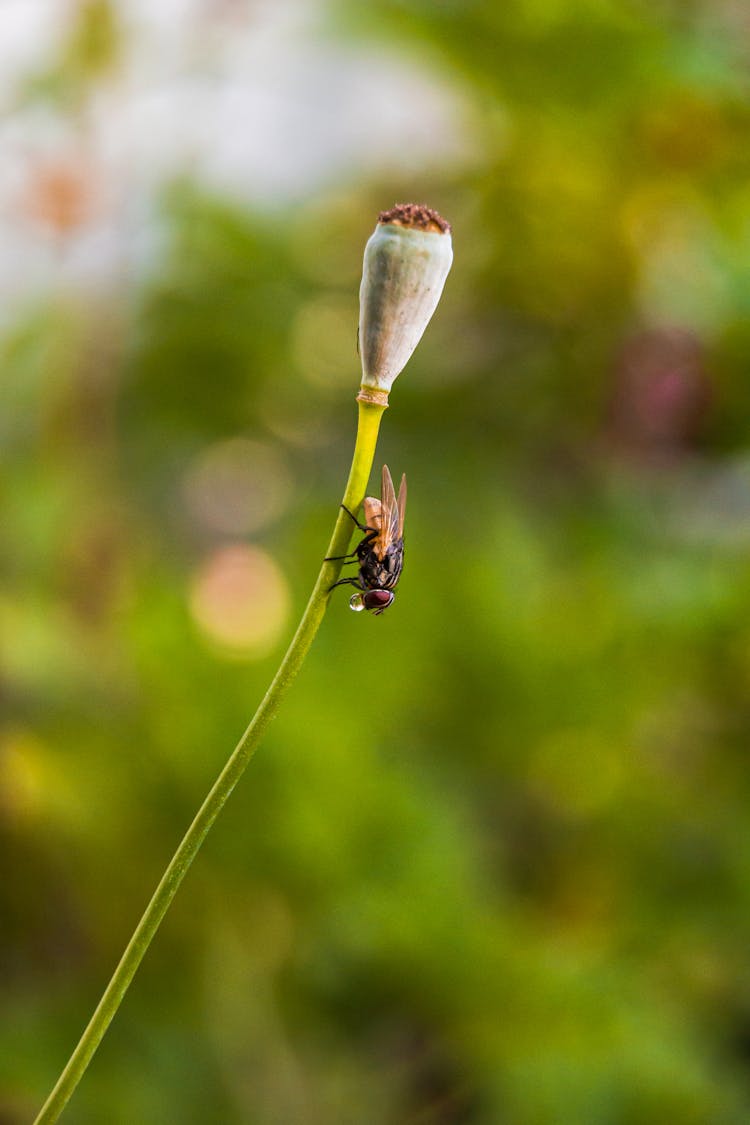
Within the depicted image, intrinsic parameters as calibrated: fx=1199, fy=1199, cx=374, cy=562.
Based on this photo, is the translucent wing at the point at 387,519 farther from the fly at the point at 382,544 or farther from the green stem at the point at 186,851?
the green stem at the point at 186,851

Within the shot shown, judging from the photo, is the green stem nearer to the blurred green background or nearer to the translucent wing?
the translucent wing

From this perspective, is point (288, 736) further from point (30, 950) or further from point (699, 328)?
point (699, 328)

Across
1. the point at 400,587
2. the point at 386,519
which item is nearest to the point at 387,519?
the point at 386,519

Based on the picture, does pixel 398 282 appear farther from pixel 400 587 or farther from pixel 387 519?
pixel 400 587

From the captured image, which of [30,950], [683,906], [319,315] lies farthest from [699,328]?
[30,950]

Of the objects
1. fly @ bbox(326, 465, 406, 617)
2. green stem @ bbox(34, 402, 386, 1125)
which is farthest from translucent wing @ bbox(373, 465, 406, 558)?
green stem @ bbox(34, 402, 386, 1125)

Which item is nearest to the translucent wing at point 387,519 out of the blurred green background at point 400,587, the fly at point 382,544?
the fly at point 382,544
